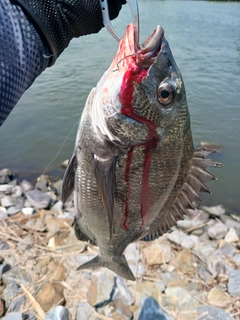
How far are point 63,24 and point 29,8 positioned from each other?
0.88 feet

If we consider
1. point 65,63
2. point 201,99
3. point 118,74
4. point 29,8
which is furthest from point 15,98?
point 65,63

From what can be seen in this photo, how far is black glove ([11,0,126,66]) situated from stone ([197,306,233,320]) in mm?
3102

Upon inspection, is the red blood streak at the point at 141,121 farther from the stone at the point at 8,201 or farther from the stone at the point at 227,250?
the stone at the point at 8,201

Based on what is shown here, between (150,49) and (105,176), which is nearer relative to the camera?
(150,49)

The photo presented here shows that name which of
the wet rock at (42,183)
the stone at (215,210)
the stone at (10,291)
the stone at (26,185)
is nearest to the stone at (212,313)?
the stone at (10,291)

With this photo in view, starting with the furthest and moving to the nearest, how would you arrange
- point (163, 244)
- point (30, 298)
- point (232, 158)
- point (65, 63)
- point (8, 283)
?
point (65, 63) → point (232, 158) → point (163, 244) → point (8, 283) → point (30, 298)

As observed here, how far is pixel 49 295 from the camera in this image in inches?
146

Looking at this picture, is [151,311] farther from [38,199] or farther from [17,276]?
[38,199]

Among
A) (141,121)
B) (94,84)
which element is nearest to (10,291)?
(141,121)

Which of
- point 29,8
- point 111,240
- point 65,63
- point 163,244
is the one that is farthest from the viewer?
point 65,63

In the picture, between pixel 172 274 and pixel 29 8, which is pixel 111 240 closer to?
pixel 29 8

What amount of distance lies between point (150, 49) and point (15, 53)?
69 cm

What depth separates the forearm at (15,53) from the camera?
1437 mm

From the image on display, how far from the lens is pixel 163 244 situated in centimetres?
469
